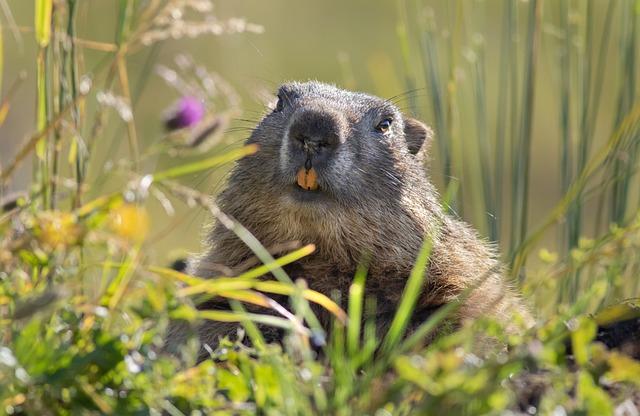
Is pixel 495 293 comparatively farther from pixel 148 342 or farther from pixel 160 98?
pixel 160 98

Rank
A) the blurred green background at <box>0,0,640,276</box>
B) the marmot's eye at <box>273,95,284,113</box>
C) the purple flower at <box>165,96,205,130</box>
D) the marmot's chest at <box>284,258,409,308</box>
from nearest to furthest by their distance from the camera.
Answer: the purple flower at <box>165,96,205,130</box> → the marmot's chest at <box>284,258,409,308</box> → the marmot's eye at <box>273,95,284,113</box> → the blurred green background at <box>0,0,640,276</box>

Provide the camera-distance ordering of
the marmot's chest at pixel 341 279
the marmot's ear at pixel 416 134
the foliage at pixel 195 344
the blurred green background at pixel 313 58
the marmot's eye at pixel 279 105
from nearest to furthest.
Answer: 1. the foliage at pixel 195 344
2. the marmot's chest at pixel 341 279
3. the marmot's eye at pixel 279 105
4. the marmot's ear at pixel 416 134
5. the blurred green background at pixel 313 58

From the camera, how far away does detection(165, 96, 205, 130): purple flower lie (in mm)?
4293

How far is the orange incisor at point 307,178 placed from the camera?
4332 millimetres

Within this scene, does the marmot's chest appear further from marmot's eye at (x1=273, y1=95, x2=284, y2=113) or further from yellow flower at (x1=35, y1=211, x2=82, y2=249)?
yellow flower at (x1=35, y1=211, x2=82, y2=249)

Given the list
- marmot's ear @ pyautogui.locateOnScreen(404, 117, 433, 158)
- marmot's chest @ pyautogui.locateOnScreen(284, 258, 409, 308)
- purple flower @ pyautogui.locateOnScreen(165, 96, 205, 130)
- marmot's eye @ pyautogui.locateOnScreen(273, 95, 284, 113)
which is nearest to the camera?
purple flower @ pyautogui.locateOnScreen(165, 96, 205, 130)

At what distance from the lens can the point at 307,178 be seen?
171 inches

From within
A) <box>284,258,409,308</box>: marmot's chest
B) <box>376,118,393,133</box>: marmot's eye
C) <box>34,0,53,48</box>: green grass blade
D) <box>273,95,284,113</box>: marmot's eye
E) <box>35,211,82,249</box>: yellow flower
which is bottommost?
<box>284,258,409,308</box>: marmot's chest

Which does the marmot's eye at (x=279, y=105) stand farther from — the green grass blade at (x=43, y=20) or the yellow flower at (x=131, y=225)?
the yellow flower at (x=131, y=225)

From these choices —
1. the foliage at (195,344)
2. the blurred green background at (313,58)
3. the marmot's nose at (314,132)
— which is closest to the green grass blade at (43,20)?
the foliage at (195,344)

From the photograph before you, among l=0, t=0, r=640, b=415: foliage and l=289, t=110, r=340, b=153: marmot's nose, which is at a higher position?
l=0, t=0, r=640, b=415: foliage

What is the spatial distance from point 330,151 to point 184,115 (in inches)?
22.8

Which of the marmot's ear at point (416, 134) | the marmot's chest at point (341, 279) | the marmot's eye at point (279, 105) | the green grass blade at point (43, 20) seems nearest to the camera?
the green grass blade at point (43, 20)

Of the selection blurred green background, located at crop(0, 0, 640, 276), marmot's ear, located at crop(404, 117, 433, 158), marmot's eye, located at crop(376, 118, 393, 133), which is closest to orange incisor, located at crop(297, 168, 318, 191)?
marmot's eye, located at crop(376, 118, 393, 133)
